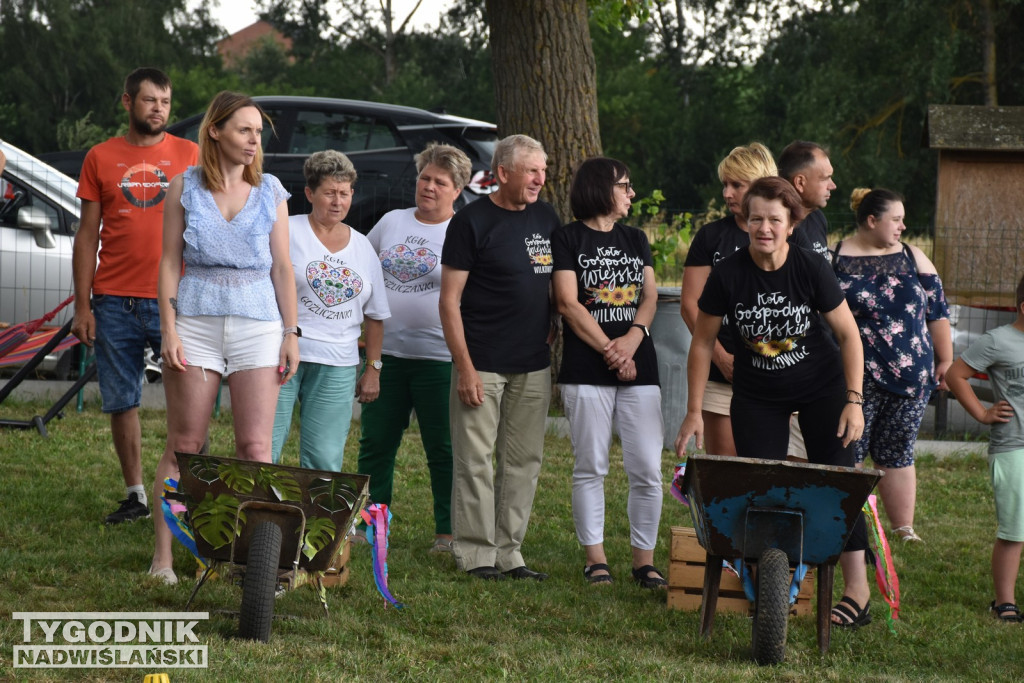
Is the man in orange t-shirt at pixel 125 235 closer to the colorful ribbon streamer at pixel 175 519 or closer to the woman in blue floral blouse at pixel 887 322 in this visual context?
the colorful ribbon streamer at pixel 175 519

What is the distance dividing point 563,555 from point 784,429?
1.61 m

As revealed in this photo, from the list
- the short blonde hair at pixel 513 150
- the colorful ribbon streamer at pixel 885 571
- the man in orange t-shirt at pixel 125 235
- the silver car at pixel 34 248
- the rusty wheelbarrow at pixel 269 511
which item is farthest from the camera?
the silver car at pixel 34 248

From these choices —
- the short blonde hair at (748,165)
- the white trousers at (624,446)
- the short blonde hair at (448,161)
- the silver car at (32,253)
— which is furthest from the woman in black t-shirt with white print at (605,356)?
the silver car at (32,253)

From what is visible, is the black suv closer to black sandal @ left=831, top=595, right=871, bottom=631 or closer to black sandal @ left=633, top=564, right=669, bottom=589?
black sandal @ left=633, top=564, right=669, bottom=589

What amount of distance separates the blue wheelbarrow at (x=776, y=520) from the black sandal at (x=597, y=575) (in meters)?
1.02

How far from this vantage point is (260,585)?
3.90 meters

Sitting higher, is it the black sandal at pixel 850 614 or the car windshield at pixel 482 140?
the car windshield at pixel 482 140

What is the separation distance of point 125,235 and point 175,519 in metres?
1.63

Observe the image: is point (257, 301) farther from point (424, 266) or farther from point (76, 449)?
point (76, 449)

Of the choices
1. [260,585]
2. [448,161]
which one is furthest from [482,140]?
[260,585]

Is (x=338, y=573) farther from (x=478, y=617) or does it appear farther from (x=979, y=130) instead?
(x=979, y=130)

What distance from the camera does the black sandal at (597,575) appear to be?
5.18 meters

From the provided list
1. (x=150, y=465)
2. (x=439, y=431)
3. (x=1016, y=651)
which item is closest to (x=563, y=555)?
(x=439, y=431)

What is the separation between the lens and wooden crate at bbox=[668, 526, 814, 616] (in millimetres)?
4773
